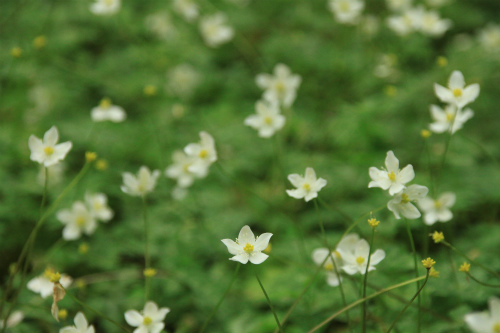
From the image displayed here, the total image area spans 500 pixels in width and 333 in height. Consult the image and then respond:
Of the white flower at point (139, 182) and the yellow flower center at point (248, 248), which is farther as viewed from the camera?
the white flower at point (139, 182)

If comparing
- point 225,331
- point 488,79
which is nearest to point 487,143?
point 488,79

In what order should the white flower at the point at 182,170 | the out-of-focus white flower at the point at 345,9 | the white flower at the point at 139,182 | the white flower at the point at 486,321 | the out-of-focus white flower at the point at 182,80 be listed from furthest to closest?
the out-of-focus white flower at the point at 182,80, the out-of-focus white flower at the point at 345,9, the white flower at the point at 182,170, the white flower at the point at 139,182, the white flower at the point at 486,321

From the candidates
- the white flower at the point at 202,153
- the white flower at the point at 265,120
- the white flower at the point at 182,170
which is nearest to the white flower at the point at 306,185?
the white flower at the point at 202,153

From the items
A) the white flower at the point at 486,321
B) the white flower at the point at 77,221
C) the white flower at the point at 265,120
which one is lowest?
the white flower at the point at 77,221

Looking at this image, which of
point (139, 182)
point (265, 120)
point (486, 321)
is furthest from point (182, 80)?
point (486, 321)

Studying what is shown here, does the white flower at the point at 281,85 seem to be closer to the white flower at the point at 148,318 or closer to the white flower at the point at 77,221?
the white flower at the point at 77,221

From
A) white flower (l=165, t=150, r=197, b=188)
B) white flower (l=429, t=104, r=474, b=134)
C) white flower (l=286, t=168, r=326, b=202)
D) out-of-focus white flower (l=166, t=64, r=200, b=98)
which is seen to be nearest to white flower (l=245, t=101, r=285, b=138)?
white flower (l=165, t=150, r=197, b=188)

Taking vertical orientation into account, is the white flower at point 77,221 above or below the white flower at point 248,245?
below

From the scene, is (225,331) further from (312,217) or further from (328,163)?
(328,163)

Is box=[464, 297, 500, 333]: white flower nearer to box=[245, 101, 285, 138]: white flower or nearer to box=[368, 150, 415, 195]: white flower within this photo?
box=[368, 150, 415, 195]: white flower

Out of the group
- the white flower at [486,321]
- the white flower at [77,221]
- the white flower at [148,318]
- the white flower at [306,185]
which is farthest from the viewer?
the white flower at [77,221]
